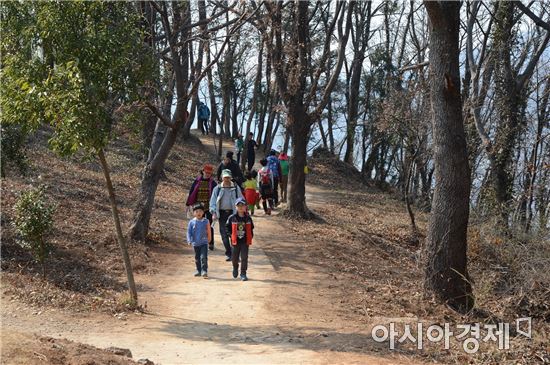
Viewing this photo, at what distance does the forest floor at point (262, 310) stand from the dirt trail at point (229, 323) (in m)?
0.01

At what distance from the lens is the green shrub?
10.2m

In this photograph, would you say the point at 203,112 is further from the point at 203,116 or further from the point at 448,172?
the point at 448,172

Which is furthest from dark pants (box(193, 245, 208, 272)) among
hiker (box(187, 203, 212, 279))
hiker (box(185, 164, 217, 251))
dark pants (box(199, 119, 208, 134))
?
dark pants (box(199, 119, 208, 134))

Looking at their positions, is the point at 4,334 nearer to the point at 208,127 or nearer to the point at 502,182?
the point at 502,182

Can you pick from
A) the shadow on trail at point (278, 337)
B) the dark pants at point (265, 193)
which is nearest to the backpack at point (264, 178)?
the dark pants at point (265, 193)

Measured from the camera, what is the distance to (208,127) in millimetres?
41938

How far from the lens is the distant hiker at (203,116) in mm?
34647

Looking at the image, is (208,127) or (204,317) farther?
(208,127)

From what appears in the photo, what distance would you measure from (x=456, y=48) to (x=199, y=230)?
535cm

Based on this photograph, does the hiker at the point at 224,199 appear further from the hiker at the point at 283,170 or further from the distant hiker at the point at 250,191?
the hiker at the point at 283,170

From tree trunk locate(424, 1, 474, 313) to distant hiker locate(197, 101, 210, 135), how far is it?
25.2 meters

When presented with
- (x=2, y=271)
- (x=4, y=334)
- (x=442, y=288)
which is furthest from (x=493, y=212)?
(x=4, y=334)

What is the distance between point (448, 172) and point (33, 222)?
6.75 metres

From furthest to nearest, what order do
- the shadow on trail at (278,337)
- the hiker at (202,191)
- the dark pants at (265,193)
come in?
the dark pants at (265,193), the hiker at (202,191), the shadow on trail at (278,337)
